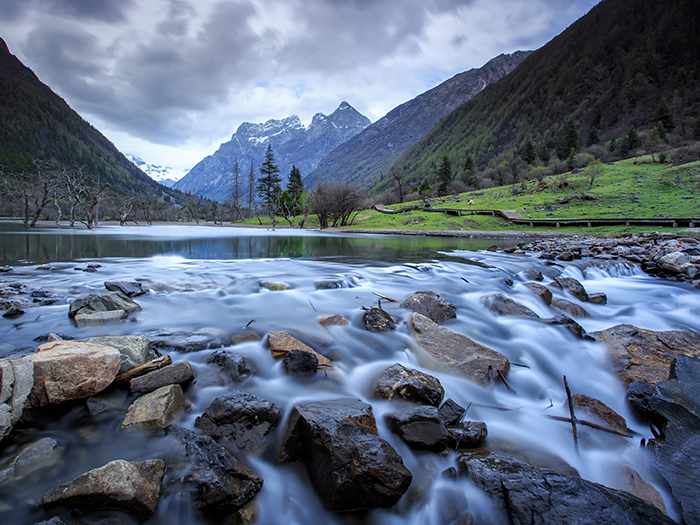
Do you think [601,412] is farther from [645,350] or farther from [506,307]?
[506,307]

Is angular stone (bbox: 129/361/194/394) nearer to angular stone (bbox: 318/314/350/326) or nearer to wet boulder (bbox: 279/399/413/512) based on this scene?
wet boulder (bbox: 279/399/413/512)

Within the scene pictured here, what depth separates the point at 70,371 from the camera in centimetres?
305

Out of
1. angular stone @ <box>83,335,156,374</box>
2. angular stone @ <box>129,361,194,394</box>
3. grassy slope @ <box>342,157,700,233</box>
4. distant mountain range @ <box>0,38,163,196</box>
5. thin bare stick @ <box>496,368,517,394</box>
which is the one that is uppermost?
distant mountain range @ <box>0,38,163,196</box>

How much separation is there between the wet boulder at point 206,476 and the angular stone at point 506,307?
6.18m

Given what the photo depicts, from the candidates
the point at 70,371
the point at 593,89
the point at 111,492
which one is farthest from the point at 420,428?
the point at 593,89

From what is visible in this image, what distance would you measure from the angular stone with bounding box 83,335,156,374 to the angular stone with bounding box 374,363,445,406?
9.95 ft

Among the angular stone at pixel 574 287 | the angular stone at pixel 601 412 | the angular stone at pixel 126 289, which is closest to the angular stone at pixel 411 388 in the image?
the angular stone at pixel 601 412

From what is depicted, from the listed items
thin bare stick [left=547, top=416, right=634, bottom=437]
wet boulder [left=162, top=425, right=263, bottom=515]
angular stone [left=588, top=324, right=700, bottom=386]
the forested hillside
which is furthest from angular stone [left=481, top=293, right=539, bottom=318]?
the forested hillside

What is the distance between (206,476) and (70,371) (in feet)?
6.64

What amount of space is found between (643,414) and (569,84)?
201 metres

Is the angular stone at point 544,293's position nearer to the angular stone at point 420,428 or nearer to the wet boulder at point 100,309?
the angular stone at point 420,428

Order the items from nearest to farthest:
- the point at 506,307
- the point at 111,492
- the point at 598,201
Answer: the point at 111,492 < the point at 506,307 < the point at 598,201

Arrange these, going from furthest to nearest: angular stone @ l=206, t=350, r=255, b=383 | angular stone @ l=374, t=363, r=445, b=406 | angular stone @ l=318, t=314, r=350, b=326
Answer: angular stone @ l=318, t=314, r=350, b=326 → angular stone @ l=206, t=350, r=255, b=383 → angular stone @ l=374, t=363, r=445, b=406

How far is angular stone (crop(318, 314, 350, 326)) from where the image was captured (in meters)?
6.02
